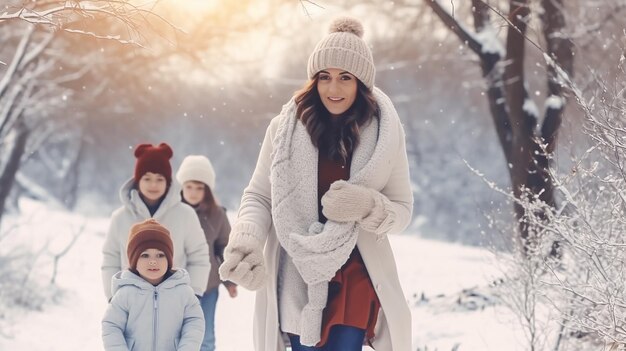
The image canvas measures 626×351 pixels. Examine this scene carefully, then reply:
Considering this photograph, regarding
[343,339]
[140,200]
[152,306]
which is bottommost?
[343,339]

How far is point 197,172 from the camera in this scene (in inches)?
283

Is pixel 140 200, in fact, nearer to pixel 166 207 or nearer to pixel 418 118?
pixel 166 207

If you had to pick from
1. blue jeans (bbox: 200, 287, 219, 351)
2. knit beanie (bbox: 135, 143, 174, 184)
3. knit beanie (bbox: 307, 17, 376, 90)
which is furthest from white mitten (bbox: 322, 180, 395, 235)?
blue jeans (bbox: 200, 287, 219, 351)

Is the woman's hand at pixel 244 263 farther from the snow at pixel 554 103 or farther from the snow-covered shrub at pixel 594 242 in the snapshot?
the snow at pixel 554 103

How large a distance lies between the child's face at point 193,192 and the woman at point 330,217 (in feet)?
10.5

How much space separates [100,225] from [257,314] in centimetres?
2176

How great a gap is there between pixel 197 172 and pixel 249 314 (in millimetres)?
4539

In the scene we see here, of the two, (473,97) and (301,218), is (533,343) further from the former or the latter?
(473,97)

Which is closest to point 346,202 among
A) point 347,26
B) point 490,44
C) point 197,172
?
point 347,26

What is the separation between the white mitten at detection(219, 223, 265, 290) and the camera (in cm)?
352

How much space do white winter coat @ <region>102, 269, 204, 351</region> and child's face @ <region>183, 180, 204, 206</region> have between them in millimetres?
2881

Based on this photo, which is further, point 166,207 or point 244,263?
point 166,207

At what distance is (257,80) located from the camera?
2766 centimetres

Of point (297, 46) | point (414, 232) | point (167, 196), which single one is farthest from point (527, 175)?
point (414, 232)
